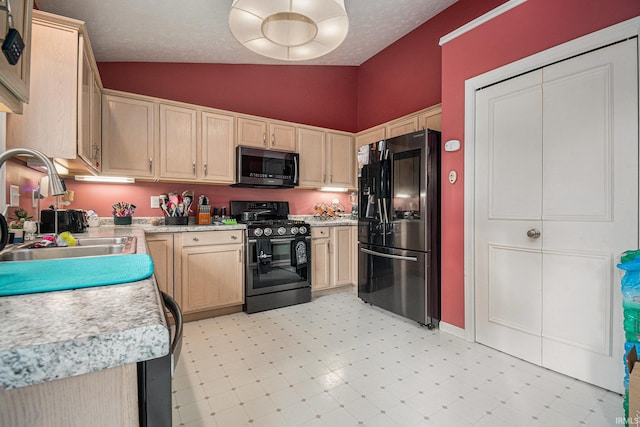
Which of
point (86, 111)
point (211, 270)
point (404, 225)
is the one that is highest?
point (86, 111)

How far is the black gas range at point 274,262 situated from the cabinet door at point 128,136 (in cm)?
104

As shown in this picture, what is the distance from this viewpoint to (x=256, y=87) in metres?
3.86

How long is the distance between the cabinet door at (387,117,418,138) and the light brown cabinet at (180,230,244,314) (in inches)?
84.8

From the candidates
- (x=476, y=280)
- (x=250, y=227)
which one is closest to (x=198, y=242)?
(x=250, y=227)

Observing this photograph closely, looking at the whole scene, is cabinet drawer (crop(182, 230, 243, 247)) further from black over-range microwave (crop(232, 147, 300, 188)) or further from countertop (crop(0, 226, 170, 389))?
countertop (crop(0, 226, 170, 389))

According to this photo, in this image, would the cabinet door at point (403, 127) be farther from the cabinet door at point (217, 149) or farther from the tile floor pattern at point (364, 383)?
the tile floor pattern at point (364, 383)

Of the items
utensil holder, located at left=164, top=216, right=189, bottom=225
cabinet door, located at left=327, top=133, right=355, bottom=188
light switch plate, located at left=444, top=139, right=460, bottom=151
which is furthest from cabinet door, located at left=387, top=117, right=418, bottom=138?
Result: utensil holder, located at left=164, top=216, right=189, bottom=225

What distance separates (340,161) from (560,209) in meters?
2.66

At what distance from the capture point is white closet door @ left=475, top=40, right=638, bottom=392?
5.70 ft

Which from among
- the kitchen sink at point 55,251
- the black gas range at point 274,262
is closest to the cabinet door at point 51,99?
the kitchen sink at point 55,251

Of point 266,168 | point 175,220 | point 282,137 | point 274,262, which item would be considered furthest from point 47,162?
point 282,137

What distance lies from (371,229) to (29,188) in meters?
2.89

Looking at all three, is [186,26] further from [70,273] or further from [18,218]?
[70,273]

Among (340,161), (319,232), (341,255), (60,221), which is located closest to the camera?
(60,221)
